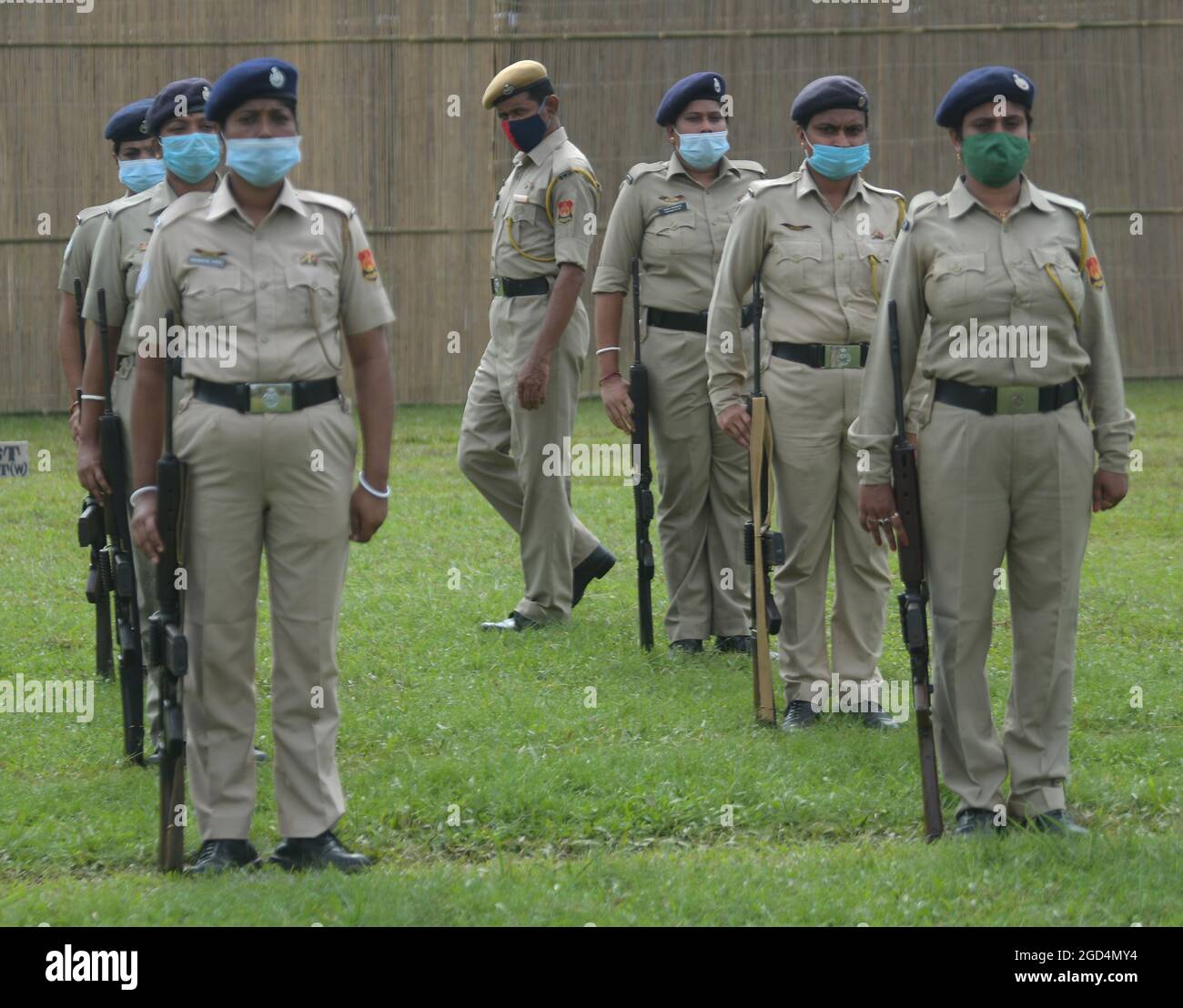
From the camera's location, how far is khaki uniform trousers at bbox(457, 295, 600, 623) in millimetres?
8516

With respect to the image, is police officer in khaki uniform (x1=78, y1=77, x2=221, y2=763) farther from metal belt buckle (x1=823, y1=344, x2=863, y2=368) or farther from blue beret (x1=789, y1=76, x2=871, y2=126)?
metal belt buckle (x1=823, y1=344, x2=863, y2=368)

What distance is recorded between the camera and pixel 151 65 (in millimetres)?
16000

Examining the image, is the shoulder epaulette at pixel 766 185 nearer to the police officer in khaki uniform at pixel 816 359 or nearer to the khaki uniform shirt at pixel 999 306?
the police officer in khaki uniform at pixel 816 359

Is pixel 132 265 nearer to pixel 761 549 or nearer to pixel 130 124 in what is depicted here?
pixel 130 124

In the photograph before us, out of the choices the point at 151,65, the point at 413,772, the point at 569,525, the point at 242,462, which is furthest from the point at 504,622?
the point at 151,65

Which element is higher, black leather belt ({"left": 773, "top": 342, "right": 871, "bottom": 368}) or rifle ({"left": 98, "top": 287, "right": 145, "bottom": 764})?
black leather belt ({"left": 773, "top": 342, "right": 871, "bottom": 368})

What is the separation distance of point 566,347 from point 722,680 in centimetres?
188

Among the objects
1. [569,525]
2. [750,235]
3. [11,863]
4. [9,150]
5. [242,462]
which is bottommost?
[11,863]

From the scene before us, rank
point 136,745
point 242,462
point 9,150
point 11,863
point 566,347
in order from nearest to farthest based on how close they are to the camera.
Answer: point 242,462 < point 11,863 < point 136,745 < point 566,347 < point 9,150

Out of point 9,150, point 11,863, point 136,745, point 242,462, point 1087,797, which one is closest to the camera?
point 242,462

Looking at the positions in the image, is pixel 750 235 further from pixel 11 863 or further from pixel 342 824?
pixel 11 863

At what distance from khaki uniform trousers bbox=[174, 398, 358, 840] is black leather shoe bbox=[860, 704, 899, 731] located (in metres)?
2.45

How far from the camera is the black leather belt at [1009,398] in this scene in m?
5.32

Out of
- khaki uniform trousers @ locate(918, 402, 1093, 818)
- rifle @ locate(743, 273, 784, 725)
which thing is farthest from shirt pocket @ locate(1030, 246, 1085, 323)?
rifle @ locate(743, 273, 784, 725)
